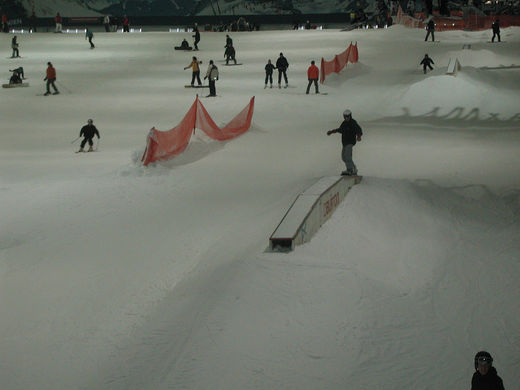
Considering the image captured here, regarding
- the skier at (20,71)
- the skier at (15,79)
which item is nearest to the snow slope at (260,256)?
the skier at (15,79)

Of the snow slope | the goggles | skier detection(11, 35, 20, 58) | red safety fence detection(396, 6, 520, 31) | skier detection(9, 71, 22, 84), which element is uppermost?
red safety fence detection(396, 6, 520, 31)

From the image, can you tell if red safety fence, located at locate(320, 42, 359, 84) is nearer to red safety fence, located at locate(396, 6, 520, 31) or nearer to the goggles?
red safety fence, located at locate(396, 6, 520, 31)

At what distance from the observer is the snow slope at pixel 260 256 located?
7.16 m

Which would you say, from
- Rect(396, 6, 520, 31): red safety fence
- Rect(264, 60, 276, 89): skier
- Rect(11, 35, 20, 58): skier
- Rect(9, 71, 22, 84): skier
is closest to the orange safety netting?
Rect(264, 60, 276, 89): skier

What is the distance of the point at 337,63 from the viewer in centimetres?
3105

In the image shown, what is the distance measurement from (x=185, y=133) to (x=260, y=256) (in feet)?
30.8

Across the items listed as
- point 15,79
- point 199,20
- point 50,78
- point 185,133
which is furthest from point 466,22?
point 185,133

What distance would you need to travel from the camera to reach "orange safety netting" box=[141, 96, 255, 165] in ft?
52.5

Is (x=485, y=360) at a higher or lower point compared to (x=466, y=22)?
lower

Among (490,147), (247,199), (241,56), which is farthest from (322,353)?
(241,56)

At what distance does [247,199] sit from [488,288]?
5.73 m

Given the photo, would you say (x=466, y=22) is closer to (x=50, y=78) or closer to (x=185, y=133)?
(x=50, y=78)

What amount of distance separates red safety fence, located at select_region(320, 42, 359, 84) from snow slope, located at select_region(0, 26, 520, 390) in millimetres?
6306

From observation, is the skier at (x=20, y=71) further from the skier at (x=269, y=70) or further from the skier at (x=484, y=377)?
the skier at (x=484, y=377)
